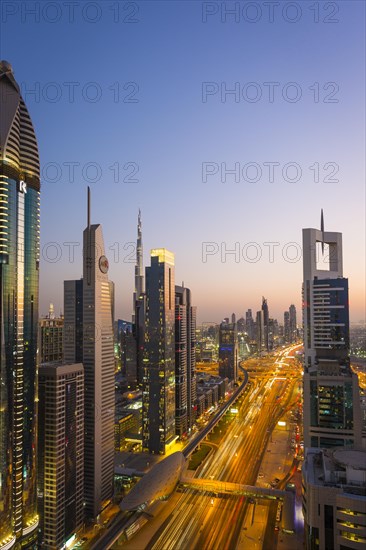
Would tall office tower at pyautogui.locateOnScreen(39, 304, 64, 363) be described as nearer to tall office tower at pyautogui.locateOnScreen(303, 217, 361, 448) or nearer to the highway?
the highway

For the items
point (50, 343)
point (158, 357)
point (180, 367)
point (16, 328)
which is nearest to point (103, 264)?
point (16, 328)

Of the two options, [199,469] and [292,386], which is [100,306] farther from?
[292,386]

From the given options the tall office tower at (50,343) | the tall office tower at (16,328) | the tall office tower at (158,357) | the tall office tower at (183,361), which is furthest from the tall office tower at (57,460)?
the tall office tower at (50,343)

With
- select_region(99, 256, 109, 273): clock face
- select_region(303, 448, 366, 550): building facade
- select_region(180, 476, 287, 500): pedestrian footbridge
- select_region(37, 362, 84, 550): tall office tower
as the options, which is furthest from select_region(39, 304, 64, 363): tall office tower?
select_region(303, 448, 366, 550): building facade

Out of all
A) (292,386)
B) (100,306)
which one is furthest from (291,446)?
(292,386)

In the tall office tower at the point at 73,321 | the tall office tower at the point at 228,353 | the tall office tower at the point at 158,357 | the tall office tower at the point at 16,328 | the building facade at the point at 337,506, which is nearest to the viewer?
the building facade at the point at 337,506

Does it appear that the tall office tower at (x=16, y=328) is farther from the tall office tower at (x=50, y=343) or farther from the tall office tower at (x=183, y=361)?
the tall office tower at (x=183, y=361)
